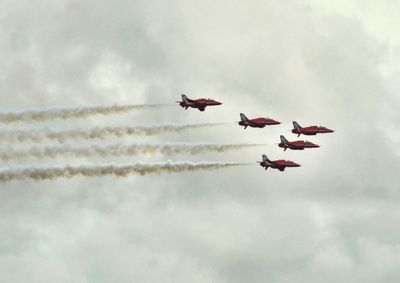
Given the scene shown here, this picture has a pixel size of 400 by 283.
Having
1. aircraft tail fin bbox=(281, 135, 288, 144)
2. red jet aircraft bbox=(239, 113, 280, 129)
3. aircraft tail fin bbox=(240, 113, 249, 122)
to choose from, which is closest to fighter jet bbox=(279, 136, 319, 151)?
aircraft tail fin bbox=(281, 135, 288, 144)

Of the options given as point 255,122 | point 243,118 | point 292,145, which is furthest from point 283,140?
point 243,118

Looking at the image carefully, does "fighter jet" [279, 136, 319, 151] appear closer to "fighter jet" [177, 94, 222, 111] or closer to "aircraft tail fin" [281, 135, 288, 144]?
"aircraft tail fin" [281, 135, 288, 144]

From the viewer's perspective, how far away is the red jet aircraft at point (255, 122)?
7495 inches

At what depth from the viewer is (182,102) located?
184875mm

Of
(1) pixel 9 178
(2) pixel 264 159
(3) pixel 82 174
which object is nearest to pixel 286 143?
(2) pixel 264 159

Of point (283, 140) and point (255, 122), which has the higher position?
point (255, 122)

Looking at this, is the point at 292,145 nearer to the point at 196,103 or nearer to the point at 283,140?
the point at 283,140

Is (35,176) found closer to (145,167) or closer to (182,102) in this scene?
(145,167)

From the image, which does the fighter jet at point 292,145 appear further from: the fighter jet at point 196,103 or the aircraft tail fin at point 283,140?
the fighter jet at point 196,103

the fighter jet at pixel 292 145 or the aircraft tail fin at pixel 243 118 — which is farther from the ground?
the aircraft tail fin at pixel 243 118

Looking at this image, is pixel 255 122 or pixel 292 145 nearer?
pixel 255 122

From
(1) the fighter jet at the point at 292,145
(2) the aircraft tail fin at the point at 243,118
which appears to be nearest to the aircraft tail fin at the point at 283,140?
(1) the fighter jet at the point at 292,145

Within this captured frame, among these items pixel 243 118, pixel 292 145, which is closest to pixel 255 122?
pixel 243 118

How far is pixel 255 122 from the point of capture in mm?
190750
